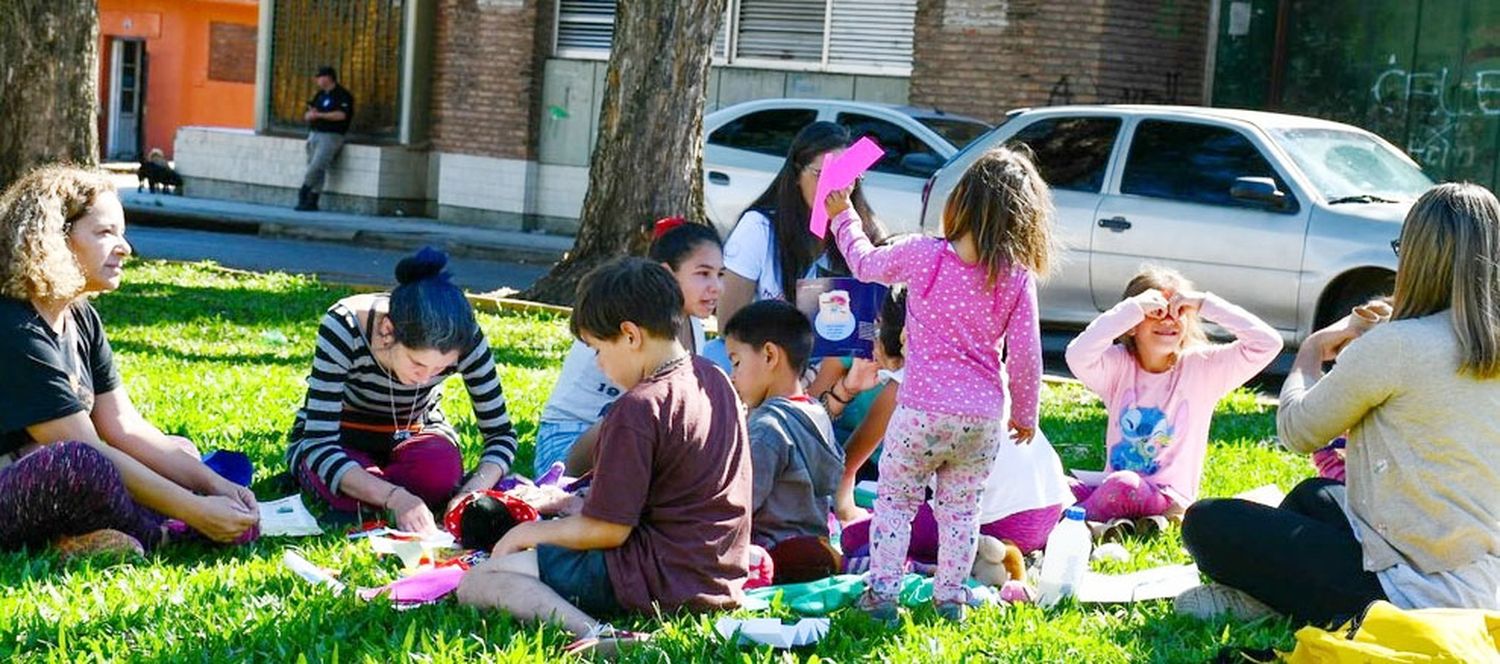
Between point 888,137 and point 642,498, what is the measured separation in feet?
34.8

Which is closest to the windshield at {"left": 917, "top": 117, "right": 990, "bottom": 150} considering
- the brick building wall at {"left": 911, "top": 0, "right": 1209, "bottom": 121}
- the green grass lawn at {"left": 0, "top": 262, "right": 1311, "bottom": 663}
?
the brick building wall at {"left": 911, "top": 0, "right": 1209, "bottom": 121}

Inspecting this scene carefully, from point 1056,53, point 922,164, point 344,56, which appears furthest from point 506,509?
point 344,56

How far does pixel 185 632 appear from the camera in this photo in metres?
4.88

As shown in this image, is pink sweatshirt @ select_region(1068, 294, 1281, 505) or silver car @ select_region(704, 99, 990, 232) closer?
pink sweatshirt @ select_region(1068, 294, 1281, 505)

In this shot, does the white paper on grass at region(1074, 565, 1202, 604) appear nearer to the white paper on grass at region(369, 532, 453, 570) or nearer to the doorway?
the white paper on grass at region(369, 532, 453, 570)

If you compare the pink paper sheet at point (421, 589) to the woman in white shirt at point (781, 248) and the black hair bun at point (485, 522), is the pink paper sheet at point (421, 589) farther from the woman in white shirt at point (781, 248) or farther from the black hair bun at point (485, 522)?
the woman in white shirt at point (781, 248)

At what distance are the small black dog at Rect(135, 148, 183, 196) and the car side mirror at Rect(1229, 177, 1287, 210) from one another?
1713 cm

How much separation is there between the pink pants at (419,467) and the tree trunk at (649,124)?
6.44 m

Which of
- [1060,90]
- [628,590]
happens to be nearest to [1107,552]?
[628,590]

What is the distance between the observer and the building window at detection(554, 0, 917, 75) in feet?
63.9

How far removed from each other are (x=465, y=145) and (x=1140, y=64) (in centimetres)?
861

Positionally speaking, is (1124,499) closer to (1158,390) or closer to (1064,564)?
(1158,390)

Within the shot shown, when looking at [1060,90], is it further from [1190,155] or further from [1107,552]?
Result: [1107,552]

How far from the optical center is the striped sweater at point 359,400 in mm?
6156
